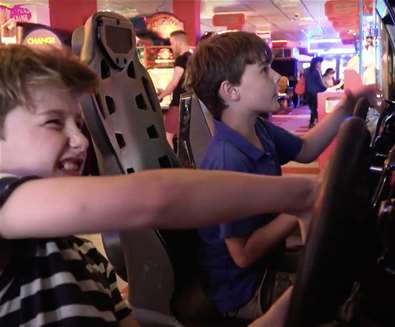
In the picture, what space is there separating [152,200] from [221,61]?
3.08 ft

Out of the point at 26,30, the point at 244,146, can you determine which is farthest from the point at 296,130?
the point at 244,146

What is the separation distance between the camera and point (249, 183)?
54 centimetres

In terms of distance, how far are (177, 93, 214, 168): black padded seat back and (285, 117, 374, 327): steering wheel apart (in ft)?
4.18

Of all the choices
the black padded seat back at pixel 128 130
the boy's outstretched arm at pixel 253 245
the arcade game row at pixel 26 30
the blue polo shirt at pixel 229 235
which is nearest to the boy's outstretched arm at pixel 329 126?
the blue polo shirt at pixel 229 235

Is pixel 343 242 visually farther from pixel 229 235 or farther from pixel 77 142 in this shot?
pixel 229 235

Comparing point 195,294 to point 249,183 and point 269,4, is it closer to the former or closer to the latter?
point 249,183

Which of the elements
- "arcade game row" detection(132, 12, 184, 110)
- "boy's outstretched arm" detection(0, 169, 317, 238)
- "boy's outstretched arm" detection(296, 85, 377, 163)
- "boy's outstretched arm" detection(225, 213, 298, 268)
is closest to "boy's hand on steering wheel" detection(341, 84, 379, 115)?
"boy's outstretched arm" detection(296, 85, 377, 163)

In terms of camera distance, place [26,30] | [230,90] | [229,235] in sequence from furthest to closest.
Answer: [26,30] < [230,90] < [229,235]

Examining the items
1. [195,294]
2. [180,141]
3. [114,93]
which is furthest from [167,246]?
[180,141]

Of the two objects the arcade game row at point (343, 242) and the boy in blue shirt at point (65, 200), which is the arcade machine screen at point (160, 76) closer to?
the boy in blue shirt at point (65, 200)

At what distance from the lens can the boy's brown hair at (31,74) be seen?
0.71 metres

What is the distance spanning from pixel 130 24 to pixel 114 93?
22cm

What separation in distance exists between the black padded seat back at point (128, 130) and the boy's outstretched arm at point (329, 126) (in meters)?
0.43

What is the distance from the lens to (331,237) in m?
0.46
